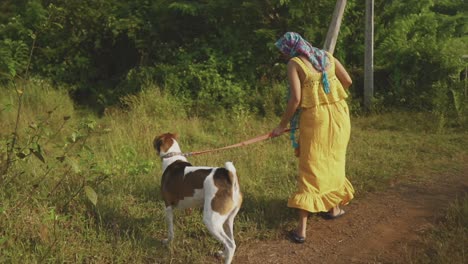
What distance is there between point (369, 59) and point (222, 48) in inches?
127

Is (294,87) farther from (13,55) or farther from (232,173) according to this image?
(13,55)

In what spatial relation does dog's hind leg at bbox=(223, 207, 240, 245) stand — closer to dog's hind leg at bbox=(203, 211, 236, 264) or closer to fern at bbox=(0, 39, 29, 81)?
dog's hind leg at bbox=(203, 211, 236, 264)

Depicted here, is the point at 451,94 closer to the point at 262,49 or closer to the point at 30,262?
the point at 262,49

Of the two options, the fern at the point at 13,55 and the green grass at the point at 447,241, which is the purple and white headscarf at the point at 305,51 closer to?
the green grass at the point at 447,241

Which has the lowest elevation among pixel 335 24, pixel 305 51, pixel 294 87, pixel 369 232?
pixel 369 232

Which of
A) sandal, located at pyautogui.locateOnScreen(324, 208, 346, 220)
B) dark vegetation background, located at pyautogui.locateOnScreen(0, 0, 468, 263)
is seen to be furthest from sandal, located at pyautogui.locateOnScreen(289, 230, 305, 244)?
sandal, located at pyautogui.locateOnScreen(324, 208, 346, 220)

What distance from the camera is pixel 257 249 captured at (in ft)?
13.3

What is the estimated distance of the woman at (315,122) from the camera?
3930mm

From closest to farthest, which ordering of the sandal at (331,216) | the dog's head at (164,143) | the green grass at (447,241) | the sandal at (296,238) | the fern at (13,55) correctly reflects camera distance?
1. the green grass at (447,241)
2. the sandal at (296,238)
3. the dog's head at (164,143)
4. the sandal at (331,216)
5. the fern at (13,55)

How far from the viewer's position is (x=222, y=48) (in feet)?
31.6

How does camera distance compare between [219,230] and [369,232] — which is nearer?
[219,230]

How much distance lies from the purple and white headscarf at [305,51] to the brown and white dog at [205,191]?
4.02ft

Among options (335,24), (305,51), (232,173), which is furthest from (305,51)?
(335,24)

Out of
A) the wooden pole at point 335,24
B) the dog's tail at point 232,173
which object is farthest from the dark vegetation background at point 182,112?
the wooden pole at point 335,24
